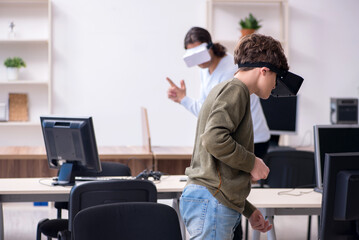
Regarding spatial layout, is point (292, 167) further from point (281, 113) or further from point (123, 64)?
point (123, 64)

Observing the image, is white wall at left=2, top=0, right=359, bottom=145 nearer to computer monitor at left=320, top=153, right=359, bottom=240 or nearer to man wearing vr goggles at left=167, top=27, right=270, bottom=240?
man wearing vr goggles at left=167, top=27, right=270, bottom=240

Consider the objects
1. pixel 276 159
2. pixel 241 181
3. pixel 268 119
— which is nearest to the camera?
pixel 241 181

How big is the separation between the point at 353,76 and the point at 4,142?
13.9 feet

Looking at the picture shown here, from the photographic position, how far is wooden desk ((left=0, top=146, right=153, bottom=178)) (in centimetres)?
466

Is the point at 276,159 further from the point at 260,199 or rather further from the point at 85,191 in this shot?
the point at 85,191

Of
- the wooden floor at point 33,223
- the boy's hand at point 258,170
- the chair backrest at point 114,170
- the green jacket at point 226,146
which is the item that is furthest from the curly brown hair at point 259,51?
the wooden floor at point 33,223

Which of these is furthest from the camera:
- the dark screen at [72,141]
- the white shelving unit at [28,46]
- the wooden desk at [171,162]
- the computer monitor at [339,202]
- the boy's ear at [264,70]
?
the white shelving unit at [28,46]

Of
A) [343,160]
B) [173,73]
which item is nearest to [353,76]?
[173,73]

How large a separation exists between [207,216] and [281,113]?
402 centimetres

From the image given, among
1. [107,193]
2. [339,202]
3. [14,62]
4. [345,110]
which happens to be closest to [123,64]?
[14,62]

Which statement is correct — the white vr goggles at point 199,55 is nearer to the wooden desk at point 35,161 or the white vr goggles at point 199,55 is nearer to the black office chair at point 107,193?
the black office chair at point 107,193

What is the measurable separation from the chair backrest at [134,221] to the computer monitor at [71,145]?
1.38 meters

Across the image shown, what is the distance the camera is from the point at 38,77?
6.13 meters

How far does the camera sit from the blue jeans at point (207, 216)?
1.87 meters
